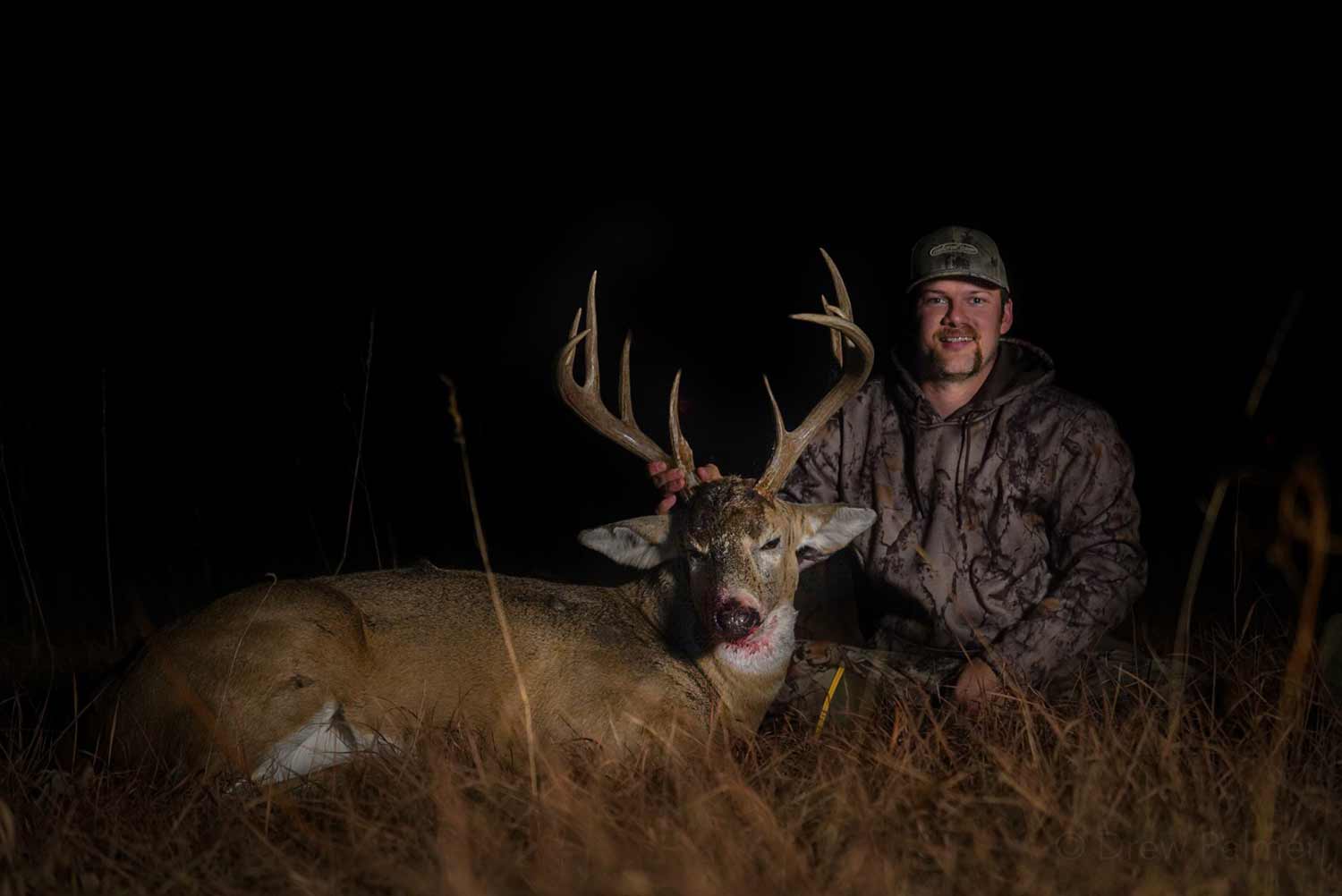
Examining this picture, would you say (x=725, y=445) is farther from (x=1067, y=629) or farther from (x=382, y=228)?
(x=1067, y=629)

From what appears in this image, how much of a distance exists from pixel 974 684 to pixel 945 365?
4.63 feet

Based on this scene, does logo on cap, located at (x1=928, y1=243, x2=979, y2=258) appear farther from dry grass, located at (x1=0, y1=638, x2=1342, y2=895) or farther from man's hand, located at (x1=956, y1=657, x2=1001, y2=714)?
dry grass, located at (x1=0, y1=638, x2=1342, y2=895)

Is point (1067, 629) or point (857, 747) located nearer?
point (857, 747)

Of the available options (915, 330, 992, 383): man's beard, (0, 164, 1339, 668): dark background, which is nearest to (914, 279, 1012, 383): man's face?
(915, 330, 992, 383): man's beard

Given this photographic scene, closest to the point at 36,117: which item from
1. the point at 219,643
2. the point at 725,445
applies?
the point at 725,445

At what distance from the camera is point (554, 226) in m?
20.5

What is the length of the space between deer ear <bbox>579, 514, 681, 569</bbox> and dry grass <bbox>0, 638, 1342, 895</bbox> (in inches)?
46.8

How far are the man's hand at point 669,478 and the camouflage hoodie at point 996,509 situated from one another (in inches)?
29.5

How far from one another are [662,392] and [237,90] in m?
8.11

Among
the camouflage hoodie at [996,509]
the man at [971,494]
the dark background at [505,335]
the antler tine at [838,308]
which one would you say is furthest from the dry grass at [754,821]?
the dark background at [505,335]

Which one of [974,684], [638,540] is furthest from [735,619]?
[974,684]

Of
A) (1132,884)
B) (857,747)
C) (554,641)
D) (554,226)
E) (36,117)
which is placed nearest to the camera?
(1132,884)

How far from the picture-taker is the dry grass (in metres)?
2.25

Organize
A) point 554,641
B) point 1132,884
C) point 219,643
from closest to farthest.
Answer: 1. point 1132,884
2. point 219,643
3. point 554,641
